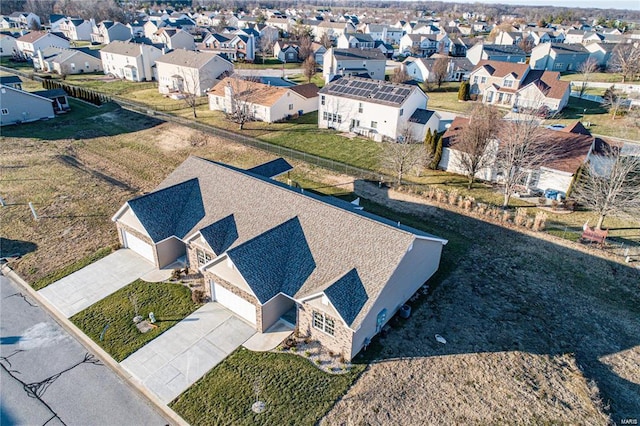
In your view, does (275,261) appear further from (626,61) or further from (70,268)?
(626,61)

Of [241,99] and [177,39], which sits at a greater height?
[177,39]

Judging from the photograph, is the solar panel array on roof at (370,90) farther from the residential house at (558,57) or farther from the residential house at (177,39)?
the residential house at (177,39)

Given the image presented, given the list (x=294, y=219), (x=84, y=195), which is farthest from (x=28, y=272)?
(x=294, y=219)

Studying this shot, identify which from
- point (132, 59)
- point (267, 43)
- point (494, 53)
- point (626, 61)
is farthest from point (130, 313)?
point (626, 61)

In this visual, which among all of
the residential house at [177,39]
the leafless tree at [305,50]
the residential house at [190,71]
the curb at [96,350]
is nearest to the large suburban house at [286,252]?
the curb at [96,350]

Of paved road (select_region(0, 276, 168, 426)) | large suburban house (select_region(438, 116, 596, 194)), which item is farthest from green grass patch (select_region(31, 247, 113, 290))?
large suburban house (select_region(438, 116, 596, 194))

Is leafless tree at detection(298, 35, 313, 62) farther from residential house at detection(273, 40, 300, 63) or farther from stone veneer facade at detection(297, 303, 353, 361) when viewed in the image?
stone veneer facade at detection(297, 303, 353, 361)

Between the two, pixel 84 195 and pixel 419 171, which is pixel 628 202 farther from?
pixel 84 195

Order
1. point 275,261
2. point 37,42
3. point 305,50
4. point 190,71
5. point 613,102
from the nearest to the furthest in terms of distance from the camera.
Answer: point 275,261
point 613,102
point 190,71
point 37,42
point 305,50
